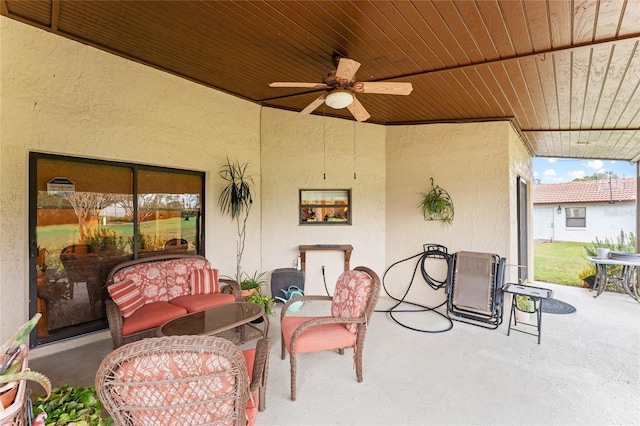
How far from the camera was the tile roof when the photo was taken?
799 cm

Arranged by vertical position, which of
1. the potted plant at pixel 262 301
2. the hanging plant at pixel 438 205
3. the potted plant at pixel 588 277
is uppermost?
the hanging plant at pixel 438 205

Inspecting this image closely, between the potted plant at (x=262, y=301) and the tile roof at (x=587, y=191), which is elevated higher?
the tile roof at (x=587, y=191)

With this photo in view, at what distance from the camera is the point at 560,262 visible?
25.4ft

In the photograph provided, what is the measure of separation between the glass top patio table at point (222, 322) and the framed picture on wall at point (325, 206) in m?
2.13

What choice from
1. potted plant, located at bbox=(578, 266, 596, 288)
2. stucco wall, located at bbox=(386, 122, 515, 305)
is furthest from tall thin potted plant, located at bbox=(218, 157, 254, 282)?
potted plant, located at bbox=(578, 266, 596, 288)

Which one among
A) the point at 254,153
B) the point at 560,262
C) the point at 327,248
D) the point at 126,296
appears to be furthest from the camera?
the point at 560,262

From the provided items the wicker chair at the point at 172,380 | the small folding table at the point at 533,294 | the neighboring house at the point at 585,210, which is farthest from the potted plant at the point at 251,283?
the neighboring house at the point at 585,210

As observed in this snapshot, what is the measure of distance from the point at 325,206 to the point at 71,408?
13.0ft

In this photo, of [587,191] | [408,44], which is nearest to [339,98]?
[408,44]

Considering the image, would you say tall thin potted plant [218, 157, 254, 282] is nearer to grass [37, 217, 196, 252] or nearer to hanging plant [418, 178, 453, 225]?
grass [37, 217, 196, 252]

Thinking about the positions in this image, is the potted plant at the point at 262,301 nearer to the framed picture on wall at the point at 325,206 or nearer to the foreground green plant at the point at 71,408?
the framed picture on wall at the point at 325,206

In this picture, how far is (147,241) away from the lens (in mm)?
3688

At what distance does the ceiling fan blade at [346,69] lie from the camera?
2.31m

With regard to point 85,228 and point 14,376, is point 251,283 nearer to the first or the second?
point 85,228
